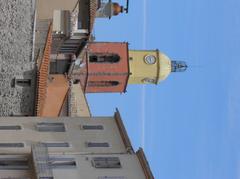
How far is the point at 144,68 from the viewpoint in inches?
2359

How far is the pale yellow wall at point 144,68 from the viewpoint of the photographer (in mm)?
59750

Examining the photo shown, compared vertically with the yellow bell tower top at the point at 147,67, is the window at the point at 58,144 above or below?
below

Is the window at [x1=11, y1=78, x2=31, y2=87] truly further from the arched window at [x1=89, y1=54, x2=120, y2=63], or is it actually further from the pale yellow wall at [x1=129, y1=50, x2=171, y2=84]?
the pale yellow wall at [x1=129, y1=50, x2=171, y2=84]

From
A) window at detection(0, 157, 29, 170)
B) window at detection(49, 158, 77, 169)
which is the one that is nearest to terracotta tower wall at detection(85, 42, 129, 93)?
window at detection(49, 158, 77, 169)

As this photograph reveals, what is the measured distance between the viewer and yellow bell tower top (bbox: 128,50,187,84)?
59781mm

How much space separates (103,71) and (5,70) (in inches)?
884

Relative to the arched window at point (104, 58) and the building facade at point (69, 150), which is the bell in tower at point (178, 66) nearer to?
the arched window at point (104, 58)

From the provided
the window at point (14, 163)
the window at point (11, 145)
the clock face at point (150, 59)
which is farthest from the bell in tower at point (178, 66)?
the window at point (14, 163)

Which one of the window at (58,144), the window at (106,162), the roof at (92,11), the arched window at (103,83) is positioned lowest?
the window at (106,162)

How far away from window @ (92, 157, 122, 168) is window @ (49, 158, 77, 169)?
1.05 m

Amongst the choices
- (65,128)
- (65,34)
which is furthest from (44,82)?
(65,34)

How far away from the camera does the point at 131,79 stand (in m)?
59.9

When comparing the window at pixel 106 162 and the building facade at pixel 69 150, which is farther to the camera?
the window at pixel 106 162

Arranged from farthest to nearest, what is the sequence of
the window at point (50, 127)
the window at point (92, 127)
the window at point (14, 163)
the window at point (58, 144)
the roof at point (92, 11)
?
the roof at point (92, 11) → the window at point (92, 127) → the window at point (50, 127) → the window at point (58, 144) → the window at point (14, 163)
